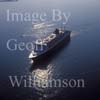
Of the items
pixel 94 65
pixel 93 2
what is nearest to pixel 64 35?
pixel 94 65

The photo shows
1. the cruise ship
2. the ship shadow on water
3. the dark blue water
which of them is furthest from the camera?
the ship shadow on water

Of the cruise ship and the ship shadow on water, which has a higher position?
the cruise ship

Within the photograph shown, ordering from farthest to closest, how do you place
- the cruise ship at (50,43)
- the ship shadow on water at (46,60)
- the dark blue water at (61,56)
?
the ship shadow on water at (46,60), the cruise ship at (50,43), the dark blue water at (61,56)

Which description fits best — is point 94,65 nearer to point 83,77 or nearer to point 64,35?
point 83,77

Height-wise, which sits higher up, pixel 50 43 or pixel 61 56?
pixel 50 43
